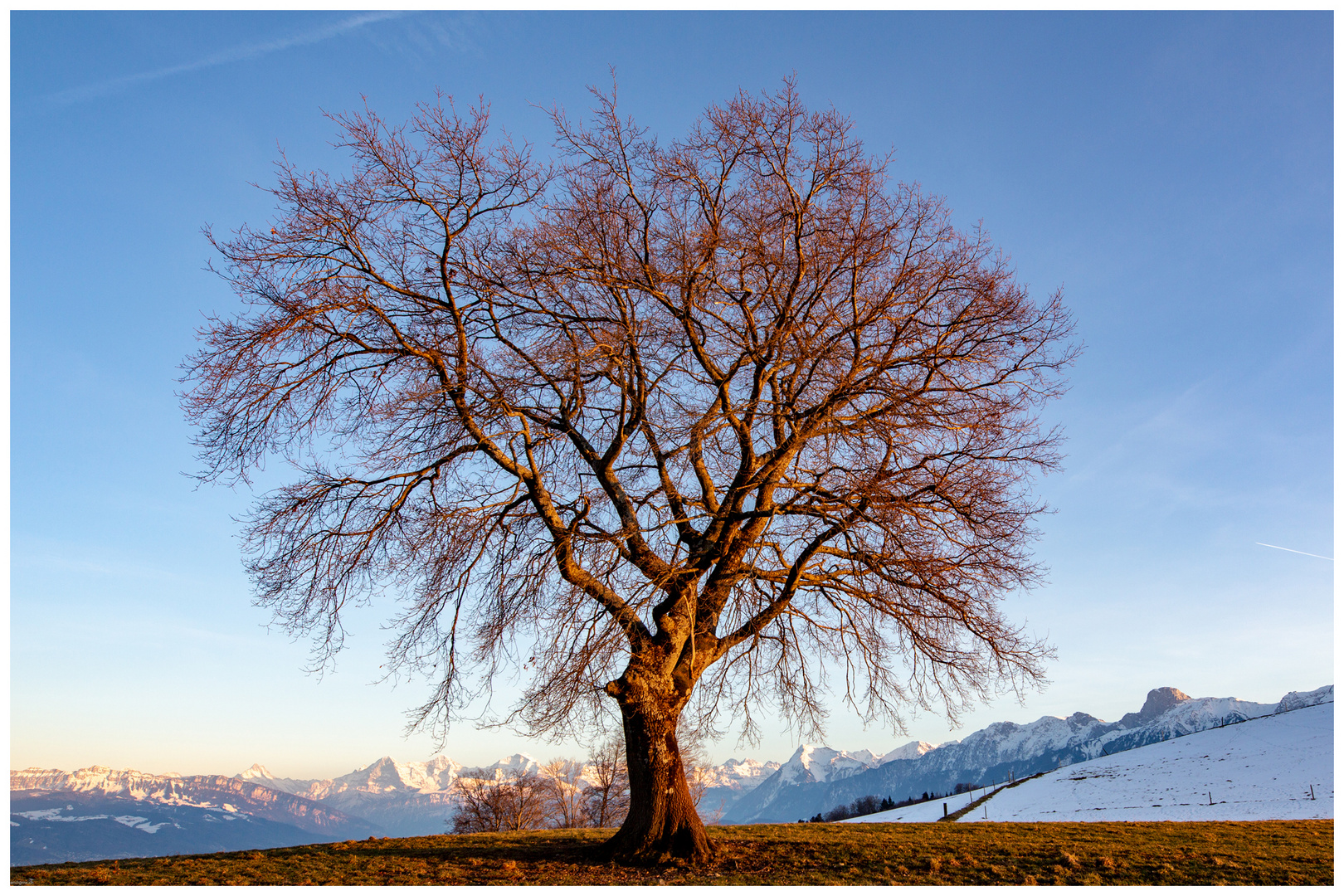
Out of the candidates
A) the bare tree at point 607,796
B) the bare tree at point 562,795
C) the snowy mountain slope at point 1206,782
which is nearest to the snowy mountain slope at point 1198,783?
the snowy mountain slope at point 1206,782

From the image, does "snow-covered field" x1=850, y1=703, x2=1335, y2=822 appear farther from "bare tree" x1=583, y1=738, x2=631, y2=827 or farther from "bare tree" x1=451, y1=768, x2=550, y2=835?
"bare tree" x1=451, y1=768, x2=550, y2=835

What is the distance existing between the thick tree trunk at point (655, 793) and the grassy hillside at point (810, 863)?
0.46 m

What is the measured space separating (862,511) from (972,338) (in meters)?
3.36

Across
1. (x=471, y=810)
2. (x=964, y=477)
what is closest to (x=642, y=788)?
(x=964, y=477)

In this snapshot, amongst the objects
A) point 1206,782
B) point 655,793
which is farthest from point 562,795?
point 1206,782

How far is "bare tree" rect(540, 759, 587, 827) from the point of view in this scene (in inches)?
1859

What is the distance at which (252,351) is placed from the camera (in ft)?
34.2

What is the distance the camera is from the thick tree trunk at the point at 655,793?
1053cm

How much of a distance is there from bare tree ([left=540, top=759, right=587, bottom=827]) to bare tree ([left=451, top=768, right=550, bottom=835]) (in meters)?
0.70

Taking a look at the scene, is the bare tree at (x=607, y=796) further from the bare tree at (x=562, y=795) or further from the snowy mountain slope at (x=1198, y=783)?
the snowy mountain slope at (x=1198, y=783)

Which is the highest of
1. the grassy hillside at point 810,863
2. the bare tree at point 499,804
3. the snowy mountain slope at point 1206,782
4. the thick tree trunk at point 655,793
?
the thick tree trunk at point 655,793

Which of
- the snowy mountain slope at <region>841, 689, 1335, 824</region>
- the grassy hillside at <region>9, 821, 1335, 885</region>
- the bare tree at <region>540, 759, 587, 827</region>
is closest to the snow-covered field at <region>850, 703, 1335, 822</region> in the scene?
the snowy mountain slope at <region>841, 689, 1335, 824</region>

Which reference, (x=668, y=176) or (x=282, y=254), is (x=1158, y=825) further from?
(x=282, y=254)

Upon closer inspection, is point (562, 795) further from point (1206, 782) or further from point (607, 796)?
point (1206, 782)
